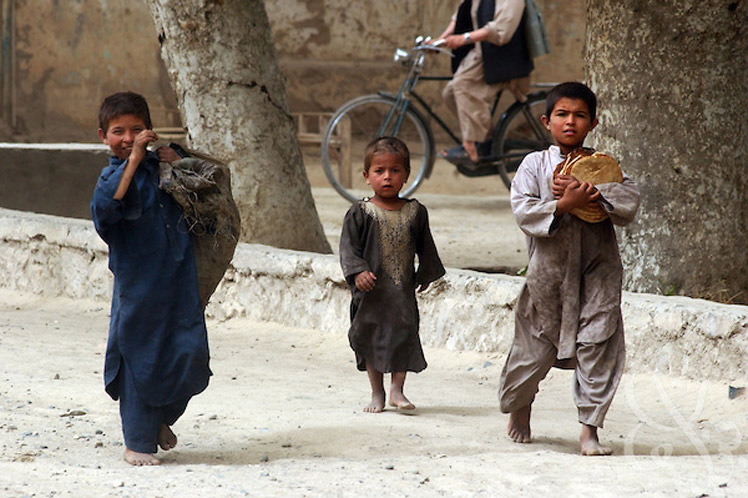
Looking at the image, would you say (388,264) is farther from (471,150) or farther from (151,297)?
(471,150)

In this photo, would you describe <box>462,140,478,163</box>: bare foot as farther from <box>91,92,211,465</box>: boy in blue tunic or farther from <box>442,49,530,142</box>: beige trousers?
<box>91,92,211,465</box>: boy in blue tunic

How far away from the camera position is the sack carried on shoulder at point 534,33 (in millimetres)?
8688

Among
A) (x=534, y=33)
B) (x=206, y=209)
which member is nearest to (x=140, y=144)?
(x=206, y=209)

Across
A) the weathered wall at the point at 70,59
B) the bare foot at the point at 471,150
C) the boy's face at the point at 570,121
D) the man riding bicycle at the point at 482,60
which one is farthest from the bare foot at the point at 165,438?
the weathered wall at the point at 70,59

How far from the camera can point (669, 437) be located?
3.82 m

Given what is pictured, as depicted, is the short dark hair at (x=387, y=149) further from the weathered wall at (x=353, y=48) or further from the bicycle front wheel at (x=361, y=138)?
the weathered wall at (x=353, y=48)

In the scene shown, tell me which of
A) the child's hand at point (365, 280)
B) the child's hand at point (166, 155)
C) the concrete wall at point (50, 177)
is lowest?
the child's hand at point (365, 280)

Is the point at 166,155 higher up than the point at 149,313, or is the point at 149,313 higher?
the point at 166,155

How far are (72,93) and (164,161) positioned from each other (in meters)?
9.50

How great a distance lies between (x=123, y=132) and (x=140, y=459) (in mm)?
999

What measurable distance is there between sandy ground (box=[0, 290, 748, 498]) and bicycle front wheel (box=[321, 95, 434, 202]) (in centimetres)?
413

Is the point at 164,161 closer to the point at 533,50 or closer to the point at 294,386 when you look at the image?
the point at 294,386

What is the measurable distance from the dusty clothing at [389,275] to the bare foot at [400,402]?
12 cm

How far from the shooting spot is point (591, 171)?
338 cm
